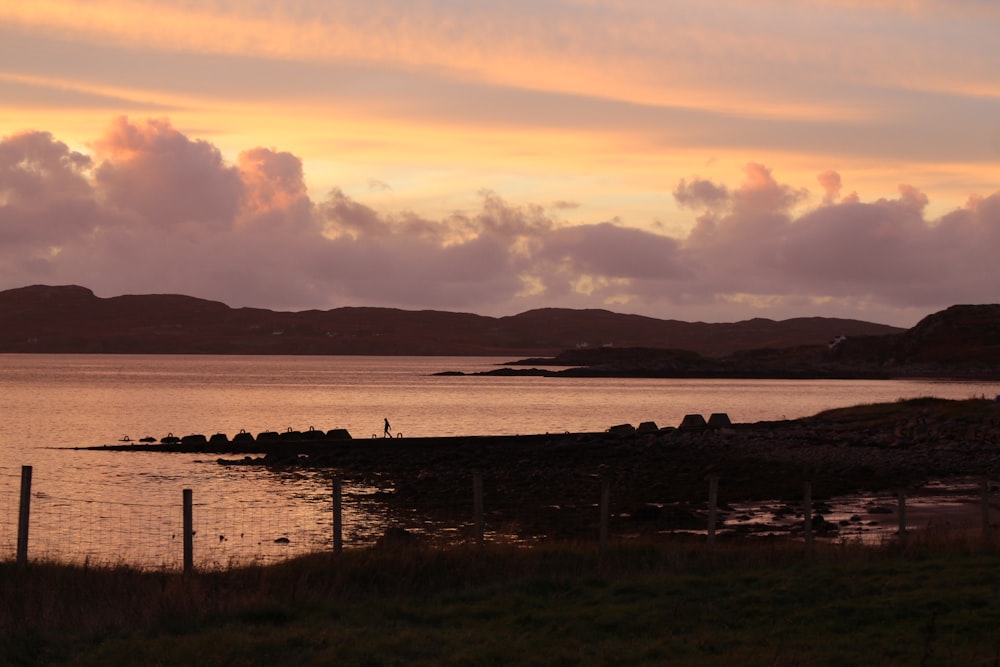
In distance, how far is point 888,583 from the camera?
15.1 m

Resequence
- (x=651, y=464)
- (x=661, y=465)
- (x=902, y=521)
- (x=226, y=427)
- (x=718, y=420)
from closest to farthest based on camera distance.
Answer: (x=902, y=521)
(x=661, y=465)
(x=651, y=464)
(x=718, y=420)
(x=226, y=427)

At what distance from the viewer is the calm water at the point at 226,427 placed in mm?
29719

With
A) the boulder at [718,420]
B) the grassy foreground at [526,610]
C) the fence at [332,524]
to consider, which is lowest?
the fence at [332,524]

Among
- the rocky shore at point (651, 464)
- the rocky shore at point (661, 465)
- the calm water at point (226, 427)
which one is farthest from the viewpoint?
the rocky shore at point (661, 465)

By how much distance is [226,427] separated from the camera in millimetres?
80625

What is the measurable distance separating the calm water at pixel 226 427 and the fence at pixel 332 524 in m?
0.12

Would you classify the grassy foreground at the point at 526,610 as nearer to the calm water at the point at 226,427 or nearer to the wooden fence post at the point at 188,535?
the wooden fence post at the point at 188,535

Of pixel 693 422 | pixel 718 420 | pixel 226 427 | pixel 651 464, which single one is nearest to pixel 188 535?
pixel 651 464

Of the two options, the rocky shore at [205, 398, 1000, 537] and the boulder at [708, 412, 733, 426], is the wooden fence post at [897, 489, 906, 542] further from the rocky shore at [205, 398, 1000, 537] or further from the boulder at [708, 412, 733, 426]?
the boulder at [708, 412, 733, 426]

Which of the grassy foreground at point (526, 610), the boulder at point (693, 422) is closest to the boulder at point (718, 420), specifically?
the boulder at point (693, 422)

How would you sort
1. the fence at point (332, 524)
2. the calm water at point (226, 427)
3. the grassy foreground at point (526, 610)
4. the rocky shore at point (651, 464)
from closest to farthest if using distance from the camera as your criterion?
the grassy foreground at point (526, 610), the fence at point (332, 524), the calm water at point (226, 427), the rocky shore at point (651, 464)

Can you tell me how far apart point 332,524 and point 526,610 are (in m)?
13.4

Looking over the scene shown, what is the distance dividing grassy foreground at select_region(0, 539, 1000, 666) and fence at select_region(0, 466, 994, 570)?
547cm

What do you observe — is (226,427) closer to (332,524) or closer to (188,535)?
(332,524)
